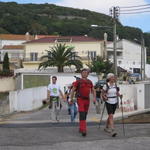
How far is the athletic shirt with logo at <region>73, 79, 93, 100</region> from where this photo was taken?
45.3 ft

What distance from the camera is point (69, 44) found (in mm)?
100000

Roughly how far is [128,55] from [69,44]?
2632 centimetres

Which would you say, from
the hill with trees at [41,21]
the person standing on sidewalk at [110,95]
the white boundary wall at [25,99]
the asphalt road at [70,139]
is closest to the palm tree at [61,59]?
the white boundary wall at [25,99]

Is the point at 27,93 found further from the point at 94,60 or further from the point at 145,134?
the point at 94,60

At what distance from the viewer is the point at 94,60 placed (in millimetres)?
91000

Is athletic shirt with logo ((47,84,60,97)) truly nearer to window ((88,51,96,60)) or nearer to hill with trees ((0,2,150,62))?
window ((88,51,96,60))

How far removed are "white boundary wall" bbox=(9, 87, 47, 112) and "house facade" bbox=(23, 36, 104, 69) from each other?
63.4 m

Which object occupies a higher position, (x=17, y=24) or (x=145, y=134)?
(x=17, y=24)

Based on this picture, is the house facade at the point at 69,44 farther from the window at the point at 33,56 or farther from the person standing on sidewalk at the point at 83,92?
the person standing on sidewalk at the point at 83,92

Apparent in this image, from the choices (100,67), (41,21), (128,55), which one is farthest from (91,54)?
(41,21)

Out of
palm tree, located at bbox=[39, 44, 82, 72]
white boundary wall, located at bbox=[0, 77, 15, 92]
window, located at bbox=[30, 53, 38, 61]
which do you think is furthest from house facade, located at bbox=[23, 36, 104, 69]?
white boundary wall, located at bbox=[0, 77, 15, 92]

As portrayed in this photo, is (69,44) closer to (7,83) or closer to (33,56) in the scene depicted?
(33,56)

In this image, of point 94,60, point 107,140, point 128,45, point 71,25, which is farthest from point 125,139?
point 71,25

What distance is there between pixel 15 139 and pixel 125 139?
2.61 meters
